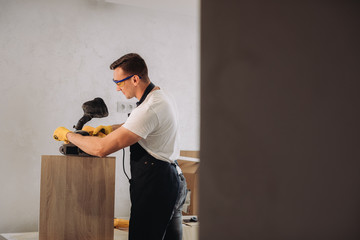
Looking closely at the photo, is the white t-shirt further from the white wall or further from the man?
the white wall

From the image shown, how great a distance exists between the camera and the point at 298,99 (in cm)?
53

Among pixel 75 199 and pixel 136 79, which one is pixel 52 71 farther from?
pixel 75 199

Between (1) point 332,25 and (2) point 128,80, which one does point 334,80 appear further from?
(2) point 128,80

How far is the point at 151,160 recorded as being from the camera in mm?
2025

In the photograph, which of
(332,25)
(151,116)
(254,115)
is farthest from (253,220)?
(151,116)

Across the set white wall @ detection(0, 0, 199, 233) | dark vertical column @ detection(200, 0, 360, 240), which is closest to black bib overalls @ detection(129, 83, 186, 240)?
dark vertical column @ detection(200, 0, 360, 240)

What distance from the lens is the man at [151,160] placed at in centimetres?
195

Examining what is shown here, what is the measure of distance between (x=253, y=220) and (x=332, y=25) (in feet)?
0.96

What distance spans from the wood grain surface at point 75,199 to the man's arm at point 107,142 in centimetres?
6

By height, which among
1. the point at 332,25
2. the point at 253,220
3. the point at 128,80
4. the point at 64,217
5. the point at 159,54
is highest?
the point at 159,54

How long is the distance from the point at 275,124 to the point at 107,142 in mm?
1536

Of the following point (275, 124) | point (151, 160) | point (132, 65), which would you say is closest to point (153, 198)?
point (151, 160)

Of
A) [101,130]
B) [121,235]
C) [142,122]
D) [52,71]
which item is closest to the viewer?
[142,122]

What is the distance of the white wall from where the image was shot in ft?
12.4
